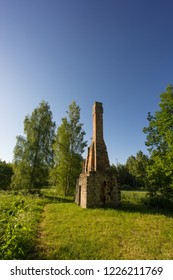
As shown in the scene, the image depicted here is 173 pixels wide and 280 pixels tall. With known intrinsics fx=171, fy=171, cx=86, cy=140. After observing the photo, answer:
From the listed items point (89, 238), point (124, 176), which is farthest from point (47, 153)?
point (124, 176)

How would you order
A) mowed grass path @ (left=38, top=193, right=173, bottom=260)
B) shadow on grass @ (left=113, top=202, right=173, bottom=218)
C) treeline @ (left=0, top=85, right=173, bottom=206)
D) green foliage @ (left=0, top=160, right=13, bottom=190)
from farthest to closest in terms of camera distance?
green foliage @ (left=0, top=160, right=13, bottom=190), treeline @ (left=0, top=85, right=173, bottom=206), shadow on grass @ (left=113, top=202, right=173, bottom=218), mowed grass path @ (left=38, top=193, right=173, bottom=260)

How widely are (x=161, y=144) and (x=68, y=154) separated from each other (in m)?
12.0

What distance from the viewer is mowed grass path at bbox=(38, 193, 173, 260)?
19.1ft

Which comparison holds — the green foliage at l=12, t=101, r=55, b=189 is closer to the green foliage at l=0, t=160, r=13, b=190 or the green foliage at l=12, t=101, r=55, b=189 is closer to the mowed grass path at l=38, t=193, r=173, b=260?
the mowed grass path at l=38, t=193, r=173, b=260

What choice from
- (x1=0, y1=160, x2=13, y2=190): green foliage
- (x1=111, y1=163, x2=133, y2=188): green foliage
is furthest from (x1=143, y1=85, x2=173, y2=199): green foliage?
(x1=111, y1=163, x2=133, y2=188): green foliage

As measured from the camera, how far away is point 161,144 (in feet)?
55.2

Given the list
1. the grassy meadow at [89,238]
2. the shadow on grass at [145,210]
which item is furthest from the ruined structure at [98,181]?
the grassy meadow at [89,238]

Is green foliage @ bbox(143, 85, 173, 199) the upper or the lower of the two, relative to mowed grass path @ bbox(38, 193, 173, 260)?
upper

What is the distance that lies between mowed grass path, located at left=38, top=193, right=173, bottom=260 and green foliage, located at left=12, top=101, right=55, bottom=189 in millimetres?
13637

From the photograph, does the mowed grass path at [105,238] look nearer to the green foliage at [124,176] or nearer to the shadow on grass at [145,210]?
the shadow on grass at [145,210]

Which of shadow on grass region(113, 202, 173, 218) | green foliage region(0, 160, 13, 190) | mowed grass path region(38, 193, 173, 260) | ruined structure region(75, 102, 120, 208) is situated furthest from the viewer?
green foliage region(0, 160, 13, 190)

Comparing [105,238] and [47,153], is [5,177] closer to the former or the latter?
[47,153]
